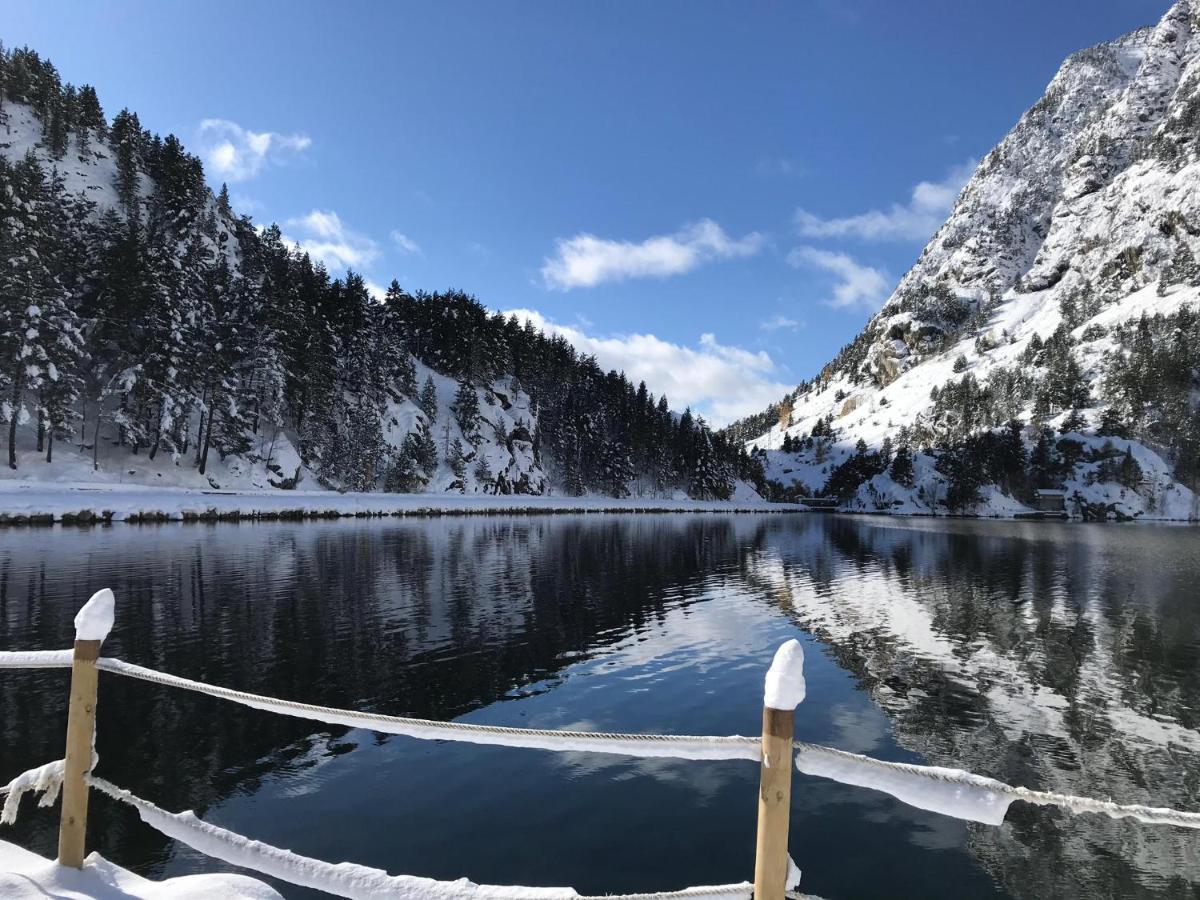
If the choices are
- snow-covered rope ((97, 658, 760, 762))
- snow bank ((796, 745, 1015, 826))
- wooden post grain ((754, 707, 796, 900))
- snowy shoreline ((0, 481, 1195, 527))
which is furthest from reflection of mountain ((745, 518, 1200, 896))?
snowy shoreline ((0, 481, 1195, 527))

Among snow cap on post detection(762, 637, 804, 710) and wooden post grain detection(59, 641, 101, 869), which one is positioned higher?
snow cap on post detection(762, 637, 804, 710)

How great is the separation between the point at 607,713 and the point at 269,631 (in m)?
11.8

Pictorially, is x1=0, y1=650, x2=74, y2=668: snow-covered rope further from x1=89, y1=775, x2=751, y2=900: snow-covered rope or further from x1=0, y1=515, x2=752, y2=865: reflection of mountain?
x1=0, y1=515, x2=752, y2=865: reflection of mountain

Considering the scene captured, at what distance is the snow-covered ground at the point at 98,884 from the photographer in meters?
4.74

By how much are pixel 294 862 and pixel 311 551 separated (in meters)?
37.9

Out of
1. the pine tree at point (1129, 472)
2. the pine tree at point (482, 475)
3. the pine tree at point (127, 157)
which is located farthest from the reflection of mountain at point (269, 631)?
the pine tree at point (1129, 472)

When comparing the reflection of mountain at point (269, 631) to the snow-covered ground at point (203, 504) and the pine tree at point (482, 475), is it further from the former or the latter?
the pine tree at point (482, 475)

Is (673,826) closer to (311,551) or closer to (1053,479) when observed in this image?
(311,551)

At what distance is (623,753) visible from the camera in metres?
4.51

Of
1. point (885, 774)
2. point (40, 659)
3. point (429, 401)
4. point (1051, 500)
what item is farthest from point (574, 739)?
point (1051, 500)

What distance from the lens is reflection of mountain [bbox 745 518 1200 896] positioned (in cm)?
885

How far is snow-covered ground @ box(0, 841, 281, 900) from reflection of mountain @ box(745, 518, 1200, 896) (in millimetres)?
8997

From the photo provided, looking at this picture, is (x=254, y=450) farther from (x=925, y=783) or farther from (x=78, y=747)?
(x=925, y=783)

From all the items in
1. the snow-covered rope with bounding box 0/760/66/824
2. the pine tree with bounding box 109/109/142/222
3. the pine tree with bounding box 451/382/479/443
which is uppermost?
the pine tree with bounding box 109/109/142/222
